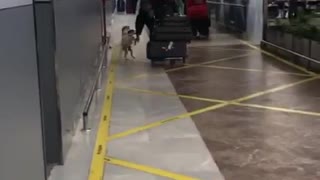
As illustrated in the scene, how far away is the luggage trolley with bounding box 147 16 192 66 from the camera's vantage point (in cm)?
1105

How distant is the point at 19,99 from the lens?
267 cm

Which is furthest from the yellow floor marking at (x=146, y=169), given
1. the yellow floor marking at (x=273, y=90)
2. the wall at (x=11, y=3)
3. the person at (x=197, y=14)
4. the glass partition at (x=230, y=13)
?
the glass partition at (x=230, y=13)

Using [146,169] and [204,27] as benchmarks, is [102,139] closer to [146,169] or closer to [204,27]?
[146,169]

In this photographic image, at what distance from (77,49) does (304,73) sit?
5.74 m

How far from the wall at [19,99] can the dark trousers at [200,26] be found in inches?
522

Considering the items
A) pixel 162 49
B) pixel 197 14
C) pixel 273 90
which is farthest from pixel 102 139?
pixel 197 14

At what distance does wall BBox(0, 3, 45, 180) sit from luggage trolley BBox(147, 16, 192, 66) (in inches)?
313

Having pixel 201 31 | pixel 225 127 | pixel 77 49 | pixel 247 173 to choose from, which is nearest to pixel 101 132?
pixel 77 49

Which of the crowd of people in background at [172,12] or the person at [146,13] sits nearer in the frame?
the crowd of people in background at [172,12]

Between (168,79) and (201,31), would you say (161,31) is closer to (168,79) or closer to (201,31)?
(168,79)

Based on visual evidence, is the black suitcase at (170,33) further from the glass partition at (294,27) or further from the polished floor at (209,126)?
the glass partition at (294,27)

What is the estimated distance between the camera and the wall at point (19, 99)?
7.82 feet

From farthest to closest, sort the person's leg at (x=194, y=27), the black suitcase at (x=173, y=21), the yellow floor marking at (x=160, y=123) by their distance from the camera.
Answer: the person's leg at (x=194, y=27), the black suitcase at (x=173, y=21), the yellow floor marking at (x=160, y=123)

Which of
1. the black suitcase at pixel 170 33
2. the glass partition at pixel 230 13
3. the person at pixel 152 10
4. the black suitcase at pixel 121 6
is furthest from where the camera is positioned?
the black suitcase at pixel 121 6
